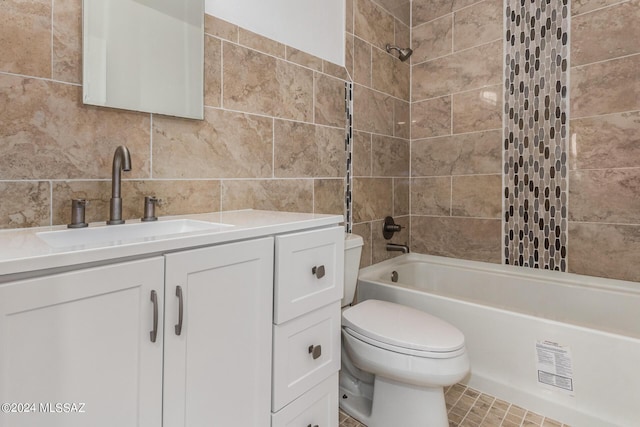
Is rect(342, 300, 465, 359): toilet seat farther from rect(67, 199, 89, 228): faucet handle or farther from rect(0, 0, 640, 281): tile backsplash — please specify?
rect(67, 199, 89, 228): faucet handle

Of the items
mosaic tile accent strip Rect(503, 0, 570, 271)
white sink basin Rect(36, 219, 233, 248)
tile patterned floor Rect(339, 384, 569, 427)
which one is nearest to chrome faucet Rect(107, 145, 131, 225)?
white sink basin Rect(36, 219, 233, 248)

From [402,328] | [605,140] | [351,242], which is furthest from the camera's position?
[605,140]

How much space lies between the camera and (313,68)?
1982 mm

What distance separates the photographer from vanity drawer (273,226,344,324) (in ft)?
3.63

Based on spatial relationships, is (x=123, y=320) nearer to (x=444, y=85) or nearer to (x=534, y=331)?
(x=534, y=331)

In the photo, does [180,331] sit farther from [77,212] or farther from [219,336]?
[77,212]

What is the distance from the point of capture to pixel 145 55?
4.27ft

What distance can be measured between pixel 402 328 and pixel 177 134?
1.20 meters

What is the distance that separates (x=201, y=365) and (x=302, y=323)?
380 mm

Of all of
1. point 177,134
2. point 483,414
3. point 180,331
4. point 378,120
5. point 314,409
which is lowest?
point 483,414

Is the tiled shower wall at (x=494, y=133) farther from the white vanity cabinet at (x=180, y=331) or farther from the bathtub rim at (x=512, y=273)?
the white vanity cabinet at (x=180, y=331)

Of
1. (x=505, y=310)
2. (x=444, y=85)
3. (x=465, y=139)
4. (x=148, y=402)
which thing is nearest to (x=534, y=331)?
(x=505, y=310)

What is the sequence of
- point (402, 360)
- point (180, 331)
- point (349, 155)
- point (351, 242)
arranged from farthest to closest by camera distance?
point (349, 155), point (351, 242), point (402, 360), point (180, 331)

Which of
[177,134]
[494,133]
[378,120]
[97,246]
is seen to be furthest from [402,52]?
[97,246]
